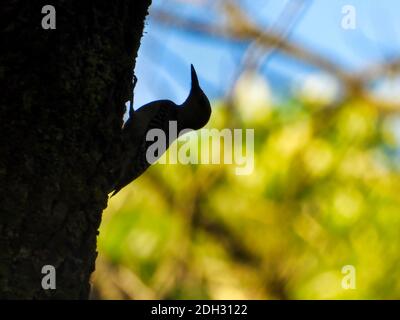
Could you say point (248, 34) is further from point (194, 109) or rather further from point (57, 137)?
point (57, 137)

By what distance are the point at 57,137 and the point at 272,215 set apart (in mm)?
4265

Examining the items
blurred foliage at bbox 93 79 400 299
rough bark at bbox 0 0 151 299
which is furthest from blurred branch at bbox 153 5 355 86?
rough bark at bbox 0 0 151 299

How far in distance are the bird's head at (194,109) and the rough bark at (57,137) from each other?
2381 millimetres

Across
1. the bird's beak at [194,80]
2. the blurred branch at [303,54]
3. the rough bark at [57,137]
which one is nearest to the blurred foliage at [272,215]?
the blurred branch at [303,54]

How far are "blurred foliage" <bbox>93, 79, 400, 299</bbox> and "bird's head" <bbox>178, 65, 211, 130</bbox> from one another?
1030 millimetres

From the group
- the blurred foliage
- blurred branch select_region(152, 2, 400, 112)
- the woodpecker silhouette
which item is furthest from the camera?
blurred branch select_region(152, 2, 400, 112)

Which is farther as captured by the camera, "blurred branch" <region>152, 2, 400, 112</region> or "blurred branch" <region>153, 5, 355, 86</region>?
"blurred branch" <region>152, 2, 400, 112</region>

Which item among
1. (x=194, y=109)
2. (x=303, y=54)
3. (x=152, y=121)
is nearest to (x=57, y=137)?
(x=152, y=121)

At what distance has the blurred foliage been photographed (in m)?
6.04

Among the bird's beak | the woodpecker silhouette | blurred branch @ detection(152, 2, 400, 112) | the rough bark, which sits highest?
blurred branch @ detection(152, 2, 400, 112)

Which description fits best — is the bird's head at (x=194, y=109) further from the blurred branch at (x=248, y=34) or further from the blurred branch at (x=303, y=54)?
the blurred branch at (x=303, y=54)

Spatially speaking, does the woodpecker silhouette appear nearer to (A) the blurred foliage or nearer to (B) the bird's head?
(B) the bird's head
